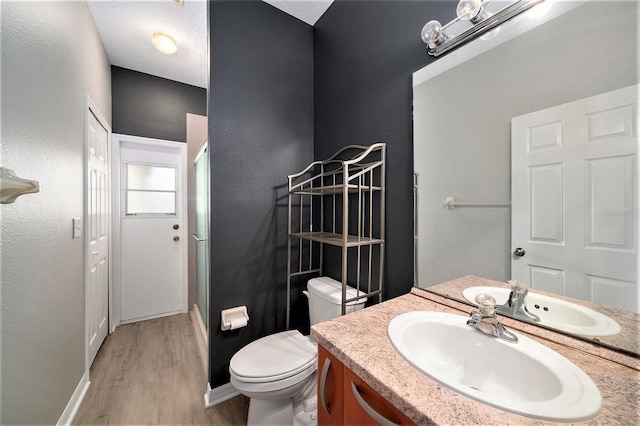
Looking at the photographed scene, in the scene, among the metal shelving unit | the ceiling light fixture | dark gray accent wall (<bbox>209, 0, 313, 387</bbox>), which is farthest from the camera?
the ceiling light fixture

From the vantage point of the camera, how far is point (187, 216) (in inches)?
108

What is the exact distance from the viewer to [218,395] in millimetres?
1491

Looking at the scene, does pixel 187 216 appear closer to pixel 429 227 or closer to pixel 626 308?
pixel 429 227

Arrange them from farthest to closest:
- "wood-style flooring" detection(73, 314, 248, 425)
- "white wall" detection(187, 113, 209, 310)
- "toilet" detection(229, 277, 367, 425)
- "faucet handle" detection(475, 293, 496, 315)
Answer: "white wall" detection(187, 113, 209, 310)
"wood-style flooring" detection(73, 314, 248, 425)
"toilet" detection(229, 277, 367, 425)
"faucet handle" detection(475, 293, 496, 315)

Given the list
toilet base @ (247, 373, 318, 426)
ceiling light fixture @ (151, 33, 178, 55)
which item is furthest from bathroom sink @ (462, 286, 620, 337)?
ceiling light fixture @ (151, 33, 178, 55)

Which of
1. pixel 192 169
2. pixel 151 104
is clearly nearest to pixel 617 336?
pixel 192 169

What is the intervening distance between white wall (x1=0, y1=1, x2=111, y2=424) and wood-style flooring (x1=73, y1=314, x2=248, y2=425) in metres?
0.20

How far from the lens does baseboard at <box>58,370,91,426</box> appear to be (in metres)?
1.28

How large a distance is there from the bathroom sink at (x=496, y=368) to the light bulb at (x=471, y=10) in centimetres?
106

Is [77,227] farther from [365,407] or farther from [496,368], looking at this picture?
[496,368]

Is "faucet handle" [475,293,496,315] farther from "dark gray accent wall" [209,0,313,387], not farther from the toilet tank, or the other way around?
"dark gray accent wall" [209,0,313,387]

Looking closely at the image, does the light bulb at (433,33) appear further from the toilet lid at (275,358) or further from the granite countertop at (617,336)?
the toilet lid at (275,358)


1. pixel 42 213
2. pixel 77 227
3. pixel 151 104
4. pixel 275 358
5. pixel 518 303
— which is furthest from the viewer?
pixel 151 104

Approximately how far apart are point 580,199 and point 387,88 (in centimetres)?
96
